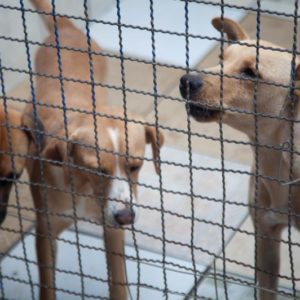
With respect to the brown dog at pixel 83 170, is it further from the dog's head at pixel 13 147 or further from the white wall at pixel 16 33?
the white wall at pixel 16 33

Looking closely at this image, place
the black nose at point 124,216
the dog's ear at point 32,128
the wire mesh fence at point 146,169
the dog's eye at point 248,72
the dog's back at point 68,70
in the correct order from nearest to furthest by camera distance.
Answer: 1. the wire mesh fence at point 146,169
2. the dog's eye at point 248,72
3. the black nose at point 124,216
4. the dog's ear at point 32,128
5. the dog's back at point 68,70

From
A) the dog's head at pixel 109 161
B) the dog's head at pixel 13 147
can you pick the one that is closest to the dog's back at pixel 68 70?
the dog's head at pixel 13 147

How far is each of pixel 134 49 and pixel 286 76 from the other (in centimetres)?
275

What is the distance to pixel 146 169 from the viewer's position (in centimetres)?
430

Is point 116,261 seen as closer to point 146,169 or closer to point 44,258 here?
point 44,258

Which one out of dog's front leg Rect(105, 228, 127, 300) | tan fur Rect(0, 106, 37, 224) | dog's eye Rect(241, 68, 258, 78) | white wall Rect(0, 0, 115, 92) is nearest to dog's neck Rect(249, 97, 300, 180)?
dog's eye Rect(241, 68, 258, 78)

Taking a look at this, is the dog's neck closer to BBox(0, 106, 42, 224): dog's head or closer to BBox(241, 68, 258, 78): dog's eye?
BBox(241, 68, 258, 78): dog's eye

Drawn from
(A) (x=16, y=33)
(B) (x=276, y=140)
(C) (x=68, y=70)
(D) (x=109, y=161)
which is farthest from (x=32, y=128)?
(A) (x=16, y=33)

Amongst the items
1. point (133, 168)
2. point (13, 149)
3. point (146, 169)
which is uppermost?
point (146, 169)

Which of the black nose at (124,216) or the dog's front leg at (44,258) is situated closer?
the black nose at (124,216)

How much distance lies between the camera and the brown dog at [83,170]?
2.99 meters

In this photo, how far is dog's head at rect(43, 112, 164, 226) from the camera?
299 centimetres

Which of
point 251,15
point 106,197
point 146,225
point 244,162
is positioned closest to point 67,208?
point 106,197

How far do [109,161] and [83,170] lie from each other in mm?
152
